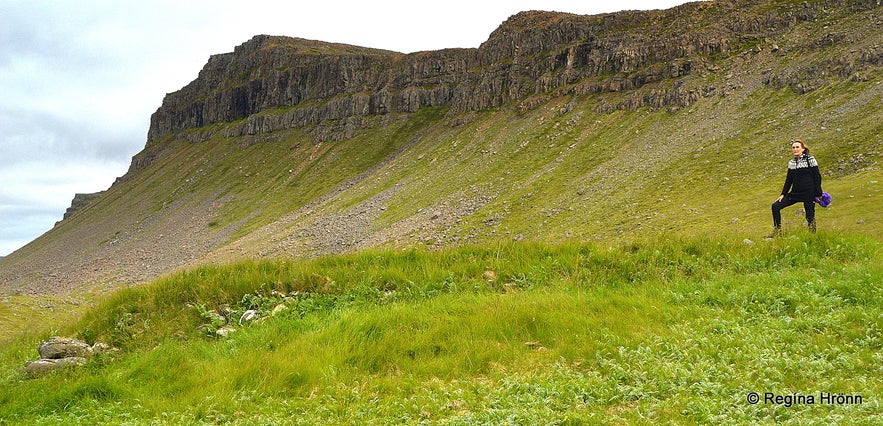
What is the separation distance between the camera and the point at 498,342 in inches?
305

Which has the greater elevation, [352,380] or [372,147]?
[372,147]

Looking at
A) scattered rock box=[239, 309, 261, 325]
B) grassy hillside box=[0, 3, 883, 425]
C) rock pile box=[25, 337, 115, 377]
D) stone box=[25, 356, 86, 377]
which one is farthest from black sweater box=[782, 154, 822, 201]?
stone box=[25, 356, 86, 377]

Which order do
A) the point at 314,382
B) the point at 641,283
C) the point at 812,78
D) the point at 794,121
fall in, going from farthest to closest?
the point at 812,78, the point at 794,121, the point at 641,283, the point at 314,382

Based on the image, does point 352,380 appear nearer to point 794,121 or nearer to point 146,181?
point 794,121

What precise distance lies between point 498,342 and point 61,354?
8.04 metres

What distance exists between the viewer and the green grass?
5.71 m

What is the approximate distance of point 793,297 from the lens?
812cm

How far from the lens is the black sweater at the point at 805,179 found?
42.9ft

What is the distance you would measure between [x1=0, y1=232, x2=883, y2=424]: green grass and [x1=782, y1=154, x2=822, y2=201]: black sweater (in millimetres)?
2184

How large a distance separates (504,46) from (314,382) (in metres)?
107

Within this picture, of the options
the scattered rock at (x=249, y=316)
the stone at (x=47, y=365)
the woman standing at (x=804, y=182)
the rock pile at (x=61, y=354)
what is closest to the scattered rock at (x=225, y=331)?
the scattered rock at (x=249, y=316)

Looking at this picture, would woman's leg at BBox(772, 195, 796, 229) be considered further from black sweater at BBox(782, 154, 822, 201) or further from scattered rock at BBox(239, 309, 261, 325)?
scattered rock at BBox(239, 309, 261, 325)

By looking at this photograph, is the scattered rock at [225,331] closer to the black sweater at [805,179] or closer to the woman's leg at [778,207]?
the woman's leg at [778,207]

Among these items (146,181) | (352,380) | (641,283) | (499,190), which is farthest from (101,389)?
(146,181)
